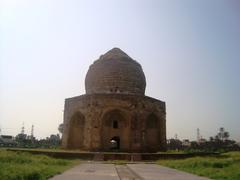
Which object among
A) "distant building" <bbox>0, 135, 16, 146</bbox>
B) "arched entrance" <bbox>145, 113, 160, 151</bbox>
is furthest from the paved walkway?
"distant building" <bbox>0, 135, 16, 146</bbox>

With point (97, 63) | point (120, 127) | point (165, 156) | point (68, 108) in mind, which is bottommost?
point (165, 156)

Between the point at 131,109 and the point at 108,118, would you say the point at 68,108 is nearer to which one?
the point at 108,118

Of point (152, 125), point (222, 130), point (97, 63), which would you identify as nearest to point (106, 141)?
point (152, 125)

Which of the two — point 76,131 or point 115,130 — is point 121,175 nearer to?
point 115,130

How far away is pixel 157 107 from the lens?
23891 mm

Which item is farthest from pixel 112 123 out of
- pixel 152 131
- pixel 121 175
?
pixel 121 175

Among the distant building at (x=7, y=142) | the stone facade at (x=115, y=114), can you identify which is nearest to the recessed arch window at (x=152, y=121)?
the stone facade at (x=115, y=114)

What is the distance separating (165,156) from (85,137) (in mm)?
6634

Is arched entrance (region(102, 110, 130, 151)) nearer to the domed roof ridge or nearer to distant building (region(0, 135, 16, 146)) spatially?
the domed roof ridge

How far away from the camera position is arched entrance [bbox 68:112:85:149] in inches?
923

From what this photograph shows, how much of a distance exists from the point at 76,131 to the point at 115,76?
225 inches

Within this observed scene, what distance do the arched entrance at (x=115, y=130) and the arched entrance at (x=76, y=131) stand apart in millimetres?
2389

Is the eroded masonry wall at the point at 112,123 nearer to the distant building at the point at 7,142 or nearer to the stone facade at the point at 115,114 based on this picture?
the stone facade at the point at 115,114

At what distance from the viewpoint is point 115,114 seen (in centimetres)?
2280
